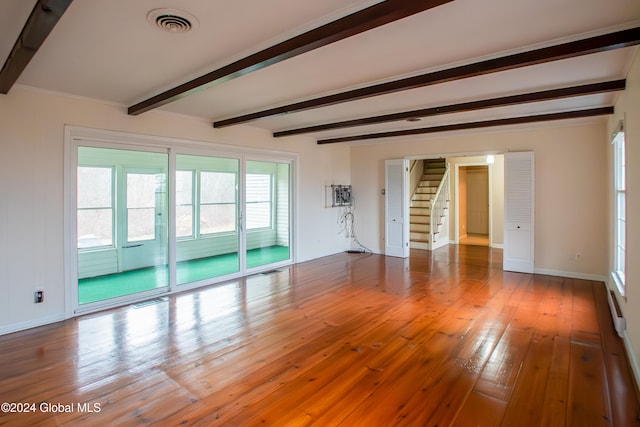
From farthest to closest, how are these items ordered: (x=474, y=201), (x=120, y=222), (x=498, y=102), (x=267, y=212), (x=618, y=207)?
(x=474, y=201) → (x=267, y=212) → (x=120, y=222) → (x=618, y=207) → (x=498, y=102)

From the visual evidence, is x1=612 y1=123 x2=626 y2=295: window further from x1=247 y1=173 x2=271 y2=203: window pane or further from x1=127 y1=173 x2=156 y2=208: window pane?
x1=127 y1=173 x2=156 y2=208: window pane

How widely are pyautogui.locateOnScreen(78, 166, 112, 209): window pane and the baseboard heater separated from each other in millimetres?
5914

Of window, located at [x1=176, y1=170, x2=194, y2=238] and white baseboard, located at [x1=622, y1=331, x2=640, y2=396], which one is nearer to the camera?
white baseboard, located at [x1=622, y1=331, x2=640, y2=396]

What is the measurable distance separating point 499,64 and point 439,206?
6503mm

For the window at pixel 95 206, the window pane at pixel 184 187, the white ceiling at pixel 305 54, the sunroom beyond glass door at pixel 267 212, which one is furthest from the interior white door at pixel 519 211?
the window at pixel 95 206

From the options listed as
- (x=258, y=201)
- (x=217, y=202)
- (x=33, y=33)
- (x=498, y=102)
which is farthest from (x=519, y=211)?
(x=33, y=33)

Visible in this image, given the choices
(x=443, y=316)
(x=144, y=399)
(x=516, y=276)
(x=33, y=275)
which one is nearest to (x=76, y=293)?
(x=33, y=275)

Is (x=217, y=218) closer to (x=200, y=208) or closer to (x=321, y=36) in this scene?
(x=200, y=208)

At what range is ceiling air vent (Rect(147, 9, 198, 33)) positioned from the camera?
2.22 metres

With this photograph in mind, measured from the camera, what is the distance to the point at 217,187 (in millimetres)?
5781

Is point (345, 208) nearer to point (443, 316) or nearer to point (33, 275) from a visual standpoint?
point (443, 316)

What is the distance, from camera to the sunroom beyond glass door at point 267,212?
6.28 meters

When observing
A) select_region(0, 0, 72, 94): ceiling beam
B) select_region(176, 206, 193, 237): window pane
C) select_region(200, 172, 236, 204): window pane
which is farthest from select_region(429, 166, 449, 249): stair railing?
select_region(0, 0, 72, 94): ceiling beam

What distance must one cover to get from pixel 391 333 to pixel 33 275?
3.85 m
